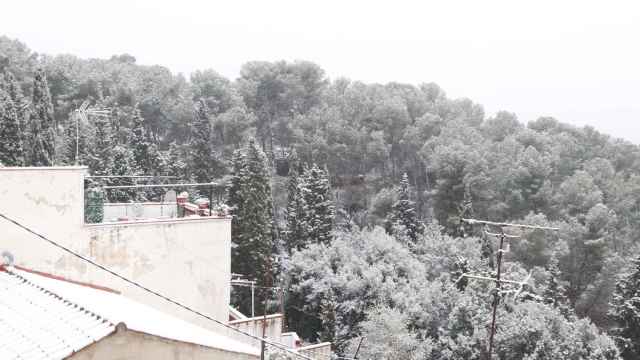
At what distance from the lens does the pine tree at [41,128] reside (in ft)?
86.3

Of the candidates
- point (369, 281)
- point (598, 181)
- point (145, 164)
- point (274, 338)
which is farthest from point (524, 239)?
point (274, 338)

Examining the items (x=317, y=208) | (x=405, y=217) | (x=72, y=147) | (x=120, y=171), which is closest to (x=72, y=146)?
(x=72, y=147)

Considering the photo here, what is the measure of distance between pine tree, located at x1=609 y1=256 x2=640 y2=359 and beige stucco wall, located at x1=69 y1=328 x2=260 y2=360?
18.8m

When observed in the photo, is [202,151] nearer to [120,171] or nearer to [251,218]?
[120,171]

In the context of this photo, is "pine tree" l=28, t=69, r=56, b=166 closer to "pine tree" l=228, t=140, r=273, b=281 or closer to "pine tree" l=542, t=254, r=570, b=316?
"pine tree" l=228, t=140, r=273, b=281

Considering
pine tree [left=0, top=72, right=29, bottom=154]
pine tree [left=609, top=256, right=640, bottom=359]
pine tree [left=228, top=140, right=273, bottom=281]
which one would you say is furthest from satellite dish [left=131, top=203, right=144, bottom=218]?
pine tree [left=609, top=256, right=640, bottom=359]

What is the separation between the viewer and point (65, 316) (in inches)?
232

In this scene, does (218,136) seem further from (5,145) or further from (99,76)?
(5,145)

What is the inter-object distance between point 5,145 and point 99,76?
19453 millimetres

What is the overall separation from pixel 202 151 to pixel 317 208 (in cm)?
905

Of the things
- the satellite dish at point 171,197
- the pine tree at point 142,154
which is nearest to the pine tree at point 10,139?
the pine tree at point 142,154

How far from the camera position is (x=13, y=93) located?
30.2 m

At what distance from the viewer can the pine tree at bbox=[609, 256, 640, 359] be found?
20.8 metres

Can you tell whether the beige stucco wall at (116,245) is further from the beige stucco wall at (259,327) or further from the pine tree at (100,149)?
the pine tree at (100,149)
